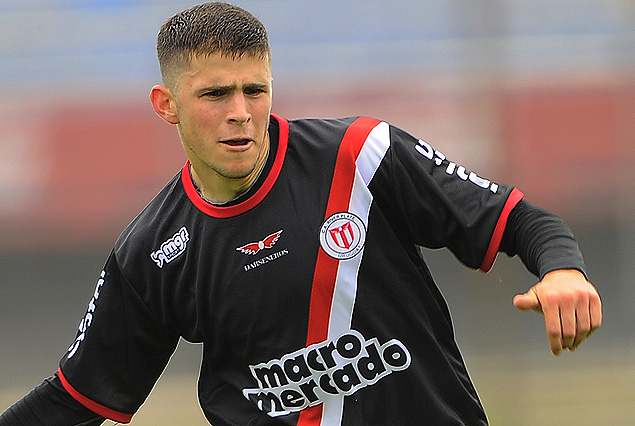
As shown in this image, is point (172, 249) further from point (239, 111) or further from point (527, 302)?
point (527, 302)

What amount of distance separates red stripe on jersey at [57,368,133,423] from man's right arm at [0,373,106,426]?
12 mm

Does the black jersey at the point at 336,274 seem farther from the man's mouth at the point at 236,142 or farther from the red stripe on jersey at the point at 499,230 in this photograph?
the man's mouth at the point at 236,142

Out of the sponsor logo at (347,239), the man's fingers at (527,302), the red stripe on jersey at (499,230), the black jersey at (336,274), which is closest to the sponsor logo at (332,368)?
the black jersey at (336,274)

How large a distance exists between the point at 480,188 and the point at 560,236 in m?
0.24

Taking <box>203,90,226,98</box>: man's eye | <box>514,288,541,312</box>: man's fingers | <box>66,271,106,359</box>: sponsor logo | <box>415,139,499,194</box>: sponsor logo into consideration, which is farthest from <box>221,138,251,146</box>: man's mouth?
<box>514,288,541,312</box>: man's fingers

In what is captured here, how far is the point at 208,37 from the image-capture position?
2.33 m

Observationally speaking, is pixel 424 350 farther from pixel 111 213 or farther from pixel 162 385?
pixel 111 213

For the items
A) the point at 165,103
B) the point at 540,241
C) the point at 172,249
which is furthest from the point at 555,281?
the point at 165,103

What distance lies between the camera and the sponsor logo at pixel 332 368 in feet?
7.57

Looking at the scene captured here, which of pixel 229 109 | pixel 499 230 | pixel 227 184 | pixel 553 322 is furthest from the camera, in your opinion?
pixel 227 184

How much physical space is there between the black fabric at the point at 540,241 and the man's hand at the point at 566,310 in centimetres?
10

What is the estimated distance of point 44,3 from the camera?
6434 mm

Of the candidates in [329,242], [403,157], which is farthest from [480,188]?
[329,242]

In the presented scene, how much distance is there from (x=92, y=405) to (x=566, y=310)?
1295 mm
